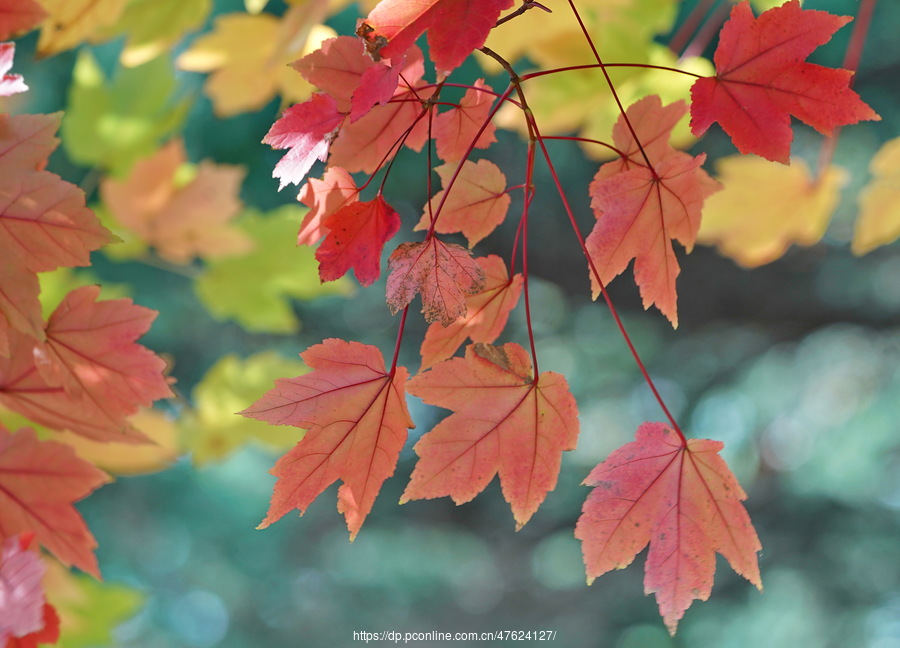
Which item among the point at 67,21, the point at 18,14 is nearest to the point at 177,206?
the point at 67,21

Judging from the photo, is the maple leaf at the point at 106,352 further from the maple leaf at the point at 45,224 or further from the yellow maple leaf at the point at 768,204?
the yellow maple leaf at the point at 768,204

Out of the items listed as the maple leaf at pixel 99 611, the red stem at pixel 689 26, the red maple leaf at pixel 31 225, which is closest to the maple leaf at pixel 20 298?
the red maple leaf at pixel 31 225

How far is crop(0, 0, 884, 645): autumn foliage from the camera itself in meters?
0.34

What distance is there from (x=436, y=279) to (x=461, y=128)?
124 millimetres

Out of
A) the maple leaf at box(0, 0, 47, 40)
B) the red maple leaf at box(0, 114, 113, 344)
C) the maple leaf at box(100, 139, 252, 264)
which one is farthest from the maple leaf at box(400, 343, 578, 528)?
the maple leaf at box(100, 139, 252, 264)

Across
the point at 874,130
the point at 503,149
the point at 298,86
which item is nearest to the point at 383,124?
the point at 298,86

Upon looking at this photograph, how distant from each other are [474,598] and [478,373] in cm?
221

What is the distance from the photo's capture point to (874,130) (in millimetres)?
1992

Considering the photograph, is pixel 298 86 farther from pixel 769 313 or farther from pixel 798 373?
pixel 798 373

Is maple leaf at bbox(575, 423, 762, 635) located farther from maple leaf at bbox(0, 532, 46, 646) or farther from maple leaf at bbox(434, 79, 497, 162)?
maple leaf at bbox(0, 532, 46, 646)

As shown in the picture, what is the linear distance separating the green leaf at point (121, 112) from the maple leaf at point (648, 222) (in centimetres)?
86

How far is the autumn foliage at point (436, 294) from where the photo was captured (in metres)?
0.34

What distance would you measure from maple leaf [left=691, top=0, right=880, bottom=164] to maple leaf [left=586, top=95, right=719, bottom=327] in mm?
31

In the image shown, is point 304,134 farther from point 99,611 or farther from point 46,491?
point 99,611
